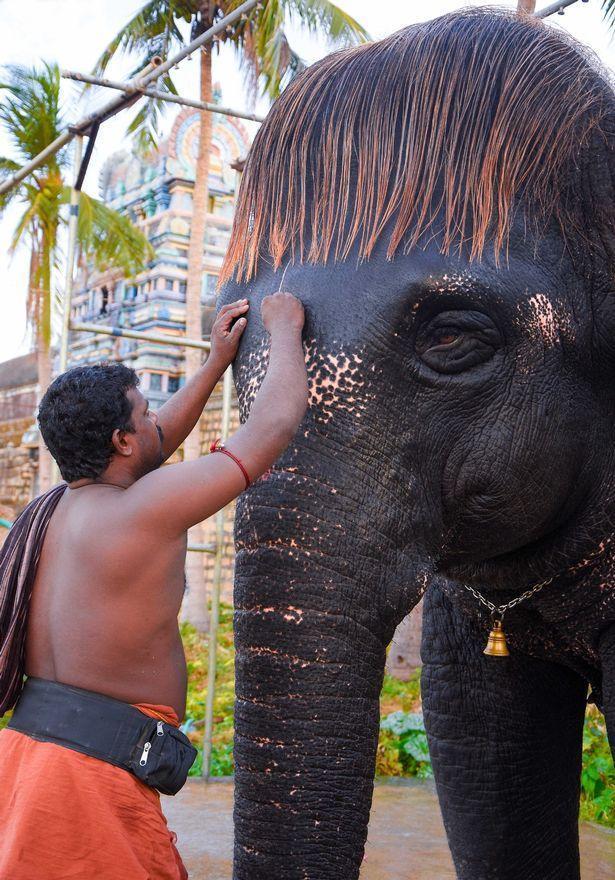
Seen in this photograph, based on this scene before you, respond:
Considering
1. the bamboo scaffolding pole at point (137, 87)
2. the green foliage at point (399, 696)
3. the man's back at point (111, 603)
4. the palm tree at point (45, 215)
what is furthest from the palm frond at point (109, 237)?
the man's back at point (111, 603)

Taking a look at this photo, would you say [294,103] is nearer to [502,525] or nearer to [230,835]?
[502,525]

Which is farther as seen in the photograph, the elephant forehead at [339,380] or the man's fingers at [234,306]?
the man's fingers at [234,306]

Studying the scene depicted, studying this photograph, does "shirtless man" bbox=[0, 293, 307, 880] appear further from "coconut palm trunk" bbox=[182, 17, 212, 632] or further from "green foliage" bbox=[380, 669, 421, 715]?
"coconut palm trunk" bbox=[182, 17, 212, 632]

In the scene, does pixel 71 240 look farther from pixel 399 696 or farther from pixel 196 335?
pixel 196 335

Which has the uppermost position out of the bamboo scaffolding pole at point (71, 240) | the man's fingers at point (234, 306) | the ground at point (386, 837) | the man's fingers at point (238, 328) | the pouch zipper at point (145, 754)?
the bamboo scaffolding pole at point (71, 240)

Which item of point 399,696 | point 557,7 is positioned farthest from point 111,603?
point 399,696

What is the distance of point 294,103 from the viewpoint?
7.81ft

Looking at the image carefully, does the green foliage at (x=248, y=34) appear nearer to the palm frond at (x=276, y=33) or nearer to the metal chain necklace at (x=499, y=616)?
the palm frond at (x=276, y=33)

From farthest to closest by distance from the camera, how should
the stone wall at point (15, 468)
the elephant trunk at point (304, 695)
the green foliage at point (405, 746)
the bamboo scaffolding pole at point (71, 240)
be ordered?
the stone wall at point (15, 468) < the green foliage at point (405, 746) < the bamboo scaffolding pole at point (71, 240) < the elephant trunk at point (304, 695)

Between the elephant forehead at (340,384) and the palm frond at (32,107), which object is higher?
the palm frond at (32,107)

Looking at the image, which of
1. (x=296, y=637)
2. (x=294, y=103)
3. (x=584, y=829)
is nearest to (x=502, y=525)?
(x=296, y=637)

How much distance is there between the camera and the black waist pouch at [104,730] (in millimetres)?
2041

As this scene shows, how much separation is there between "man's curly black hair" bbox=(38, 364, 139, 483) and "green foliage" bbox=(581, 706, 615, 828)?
3904 millimetres

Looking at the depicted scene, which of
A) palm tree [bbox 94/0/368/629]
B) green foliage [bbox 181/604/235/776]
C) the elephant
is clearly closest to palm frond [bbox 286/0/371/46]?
palm tree [bbox 94/0/368/629]
